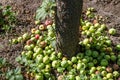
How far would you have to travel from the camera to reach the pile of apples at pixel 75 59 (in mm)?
4246

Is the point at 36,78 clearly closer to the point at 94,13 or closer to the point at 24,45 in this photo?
the point at 24,45

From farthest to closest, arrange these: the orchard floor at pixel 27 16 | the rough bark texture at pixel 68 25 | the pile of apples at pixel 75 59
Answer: the orchard floor at pixel 27 16 → the pile of apples at pixel 75 59 → the rough bark texture at pixel 68 25

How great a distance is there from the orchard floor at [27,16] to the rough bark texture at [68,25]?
72cm

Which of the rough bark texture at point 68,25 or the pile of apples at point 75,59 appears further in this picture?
the pile of apples at point 75,59

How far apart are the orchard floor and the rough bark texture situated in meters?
0.72

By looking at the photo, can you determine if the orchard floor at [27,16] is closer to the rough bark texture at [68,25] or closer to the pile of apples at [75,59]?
the pile of apples at [75,59]

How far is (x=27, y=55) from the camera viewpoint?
4523mm

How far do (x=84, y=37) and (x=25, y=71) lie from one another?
3.24 ft

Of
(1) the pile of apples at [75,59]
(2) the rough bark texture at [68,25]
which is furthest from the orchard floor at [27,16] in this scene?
(2) the rough bark texture at [68,25]

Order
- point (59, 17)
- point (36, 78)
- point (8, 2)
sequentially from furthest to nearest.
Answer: point (8, 2)
point (36, 78)
point (59, 17)

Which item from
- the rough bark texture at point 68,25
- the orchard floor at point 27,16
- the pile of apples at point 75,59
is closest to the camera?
the rough bark texture at point 68,25

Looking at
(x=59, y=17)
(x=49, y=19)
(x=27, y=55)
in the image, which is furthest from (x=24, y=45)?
(x=59, y=17)

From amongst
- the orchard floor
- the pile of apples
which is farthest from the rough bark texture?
the orchard floor

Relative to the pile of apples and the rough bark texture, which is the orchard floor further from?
the rough bark texture
